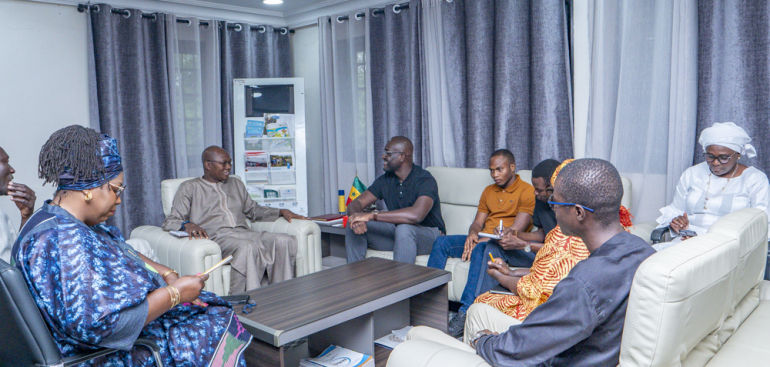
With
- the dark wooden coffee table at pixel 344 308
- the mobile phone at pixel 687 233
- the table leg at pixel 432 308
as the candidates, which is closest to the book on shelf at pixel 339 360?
the dark wooden coffee table at pixel 344 308

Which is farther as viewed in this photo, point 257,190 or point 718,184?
point 257,190

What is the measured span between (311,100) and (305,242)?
2.28 meters

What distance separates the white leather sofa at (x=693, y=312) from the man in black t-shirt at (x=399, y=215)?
1900mm

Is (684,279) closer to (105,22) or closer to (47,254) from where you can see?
(47,254)

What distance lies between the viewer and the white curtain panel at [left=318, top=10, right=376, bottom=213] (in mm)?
4676

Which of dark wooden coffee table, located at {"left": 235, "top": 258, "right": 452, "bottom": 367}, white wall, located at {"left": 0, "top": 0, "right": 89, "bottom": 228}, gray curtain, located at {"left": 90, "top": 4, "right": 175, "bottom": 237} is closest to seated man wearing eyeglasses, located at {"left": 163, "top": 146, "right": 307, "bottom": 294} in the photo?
dark wooden coffee table, located at {"left": 235, "top": 258, "right": 452, "bottom": 367}

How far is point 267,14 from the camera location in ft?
17.1

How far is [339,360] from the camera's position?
2119mm

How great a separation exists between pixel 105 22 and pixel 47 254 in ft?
11.3

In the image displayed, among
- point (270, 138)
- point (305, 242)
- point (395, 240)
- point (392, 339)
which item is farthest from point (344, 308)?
point (270, 138)

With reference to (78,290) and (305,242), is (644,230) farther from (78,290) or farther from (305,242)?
(78,290)

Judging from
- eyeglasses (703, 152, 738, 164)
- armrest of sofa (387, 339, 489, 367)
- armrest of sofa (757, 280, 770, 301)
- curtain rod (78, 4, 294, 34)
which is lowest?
armrest of sofa (757, 280, 770, 301)

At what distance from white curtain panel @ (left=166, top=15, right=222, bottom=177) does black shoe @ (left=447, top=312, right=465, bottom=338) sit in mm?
2971

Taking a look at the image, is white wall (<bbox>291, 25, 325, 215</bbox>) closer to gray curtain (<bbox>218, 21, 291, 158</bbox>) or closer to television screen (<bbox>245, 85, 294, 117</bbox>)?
gray curtain (<bbox>218, 21, 291, 158</bbox>)
